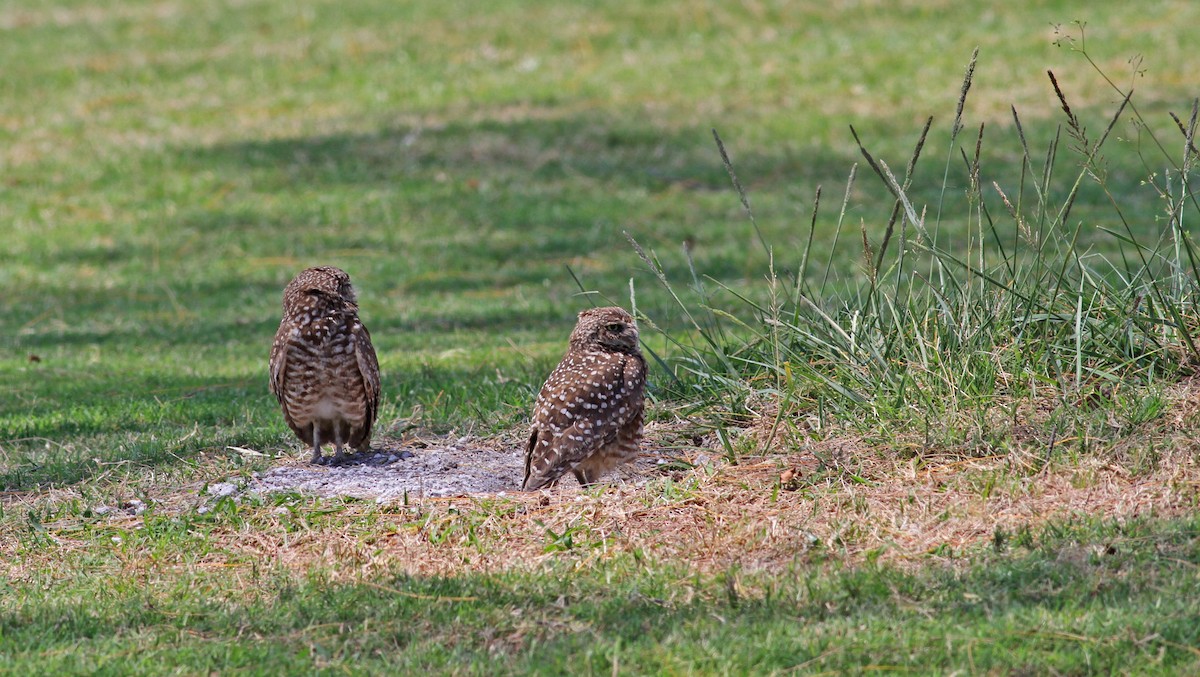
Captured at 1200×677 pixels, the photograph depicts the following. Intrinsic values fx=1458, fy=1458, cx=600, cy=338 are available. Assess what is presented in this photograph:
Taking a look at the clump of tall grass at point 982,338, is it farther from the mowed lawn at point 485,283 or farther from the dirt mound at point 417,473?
the dirt mound at point 417,473

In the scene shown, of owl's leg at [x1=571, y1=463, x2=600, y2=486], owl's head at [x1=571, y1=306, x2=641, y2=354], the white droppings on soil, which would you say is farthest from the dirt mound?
owl's head at [x1=571, y1=306, x2=641, y2=354]

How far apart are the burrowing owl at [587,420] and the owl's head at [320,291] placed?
1170 mm

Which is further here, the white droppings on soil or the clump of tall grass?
the white droppings on soil

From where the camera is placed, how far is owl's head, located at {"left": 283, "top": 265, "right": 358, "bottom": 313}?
23.1 feet

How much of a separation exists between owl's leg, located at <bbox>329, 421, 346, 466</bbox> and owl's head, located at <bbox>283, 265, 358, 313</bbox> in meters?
0.60

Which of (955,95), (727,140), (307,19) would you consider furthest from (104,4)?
(955,95)

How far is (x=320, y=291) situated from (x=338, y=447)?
2.60 ft

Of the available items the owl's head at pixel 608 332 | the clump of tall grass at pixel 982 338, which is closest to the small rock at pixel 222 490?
the owl's head at pixel 608 332

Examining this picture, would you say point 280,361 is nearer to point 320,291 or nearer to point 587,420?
point 320,291

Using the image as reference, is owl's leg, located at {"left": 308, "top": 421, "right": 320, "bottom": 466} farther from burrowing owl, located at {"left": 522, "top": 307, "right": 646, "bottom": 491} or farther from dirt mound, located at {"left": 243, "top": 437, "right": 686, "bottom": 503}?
burrowing owl, located at {"left": 522, "top": 307, "right": 646, "bottom": 491}

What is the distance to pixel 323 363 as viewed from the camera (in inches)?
275

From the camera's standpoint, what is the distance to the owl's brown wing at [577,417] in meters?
6.39

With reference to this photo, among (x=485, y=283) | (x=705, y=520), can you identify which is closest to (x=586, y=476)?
(x=705, y=520)

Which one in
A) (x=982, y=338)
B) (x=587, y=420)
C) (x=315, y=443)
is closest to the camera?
(x=587, y=420)
